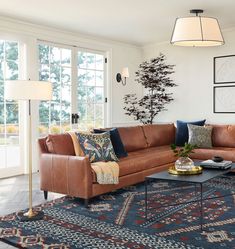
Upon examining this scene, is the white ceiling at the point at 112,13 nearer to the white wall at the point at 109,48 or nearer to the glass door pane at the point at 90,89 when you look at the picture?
the white wall at the point at 109,48

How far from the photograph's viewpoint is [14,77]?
570cm

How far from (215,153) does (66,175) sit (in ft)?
8.29

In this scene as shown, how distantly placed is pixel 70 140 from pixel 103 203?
0.91 m

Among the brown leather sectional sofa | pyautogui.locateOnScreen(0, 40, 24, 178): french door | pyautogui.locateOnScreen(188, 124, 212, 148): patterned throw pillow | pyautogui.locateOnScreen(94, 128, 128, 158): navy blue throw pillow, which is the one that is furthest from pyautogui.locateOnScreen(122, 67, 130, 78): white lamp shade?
pyautogui.locateOnScreen(94, 128, 128, 158): navy blue throw pillow

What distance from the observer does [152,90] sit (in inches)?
293

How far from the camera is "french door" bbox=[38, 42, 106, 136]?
6113 millimetres

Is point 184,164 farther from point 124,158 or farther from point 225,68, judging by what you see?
point 225,68

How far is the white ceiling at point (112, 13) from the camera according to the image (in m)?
4.78

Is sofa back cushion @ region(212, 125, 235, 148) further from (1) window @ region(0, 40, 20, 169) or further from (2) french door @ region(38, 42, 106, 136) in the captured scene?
(1) window @ region(0, 40, 20, 169)

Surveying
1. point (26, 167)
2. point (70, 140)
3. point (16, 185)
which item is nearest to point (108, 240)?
point (70, 140)

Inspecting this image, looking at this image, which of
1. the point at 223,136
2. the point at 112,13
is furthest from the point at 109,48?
the point at 223,136

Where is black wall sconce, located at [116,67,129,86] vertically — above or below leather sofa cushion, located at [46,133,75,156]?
above

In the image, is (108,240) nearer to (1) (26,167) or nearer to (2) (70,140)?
(2) (70,140)

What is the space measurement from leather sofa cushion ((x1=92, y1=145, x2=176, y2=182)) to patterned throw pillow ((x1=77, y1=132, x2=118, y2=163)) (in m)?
0.18
